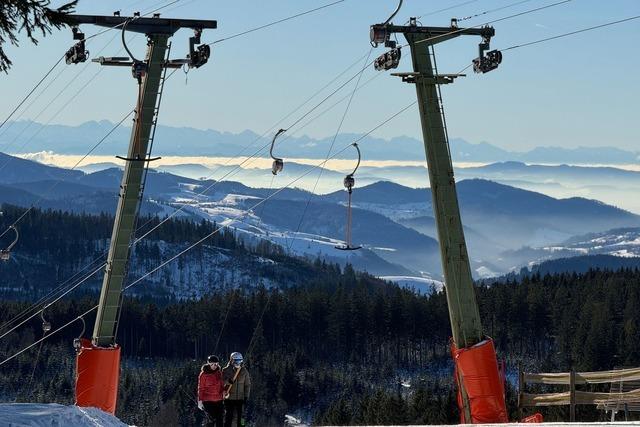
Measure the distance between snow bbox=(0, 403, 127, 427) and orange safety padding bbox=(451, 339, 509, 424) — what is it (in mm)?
9461

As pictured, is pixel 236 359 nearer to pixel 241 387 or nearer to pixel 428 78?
pixel 241 387

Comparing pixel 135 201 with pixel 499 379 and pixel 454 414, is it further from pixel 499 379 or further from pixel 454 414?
pixel 454 414

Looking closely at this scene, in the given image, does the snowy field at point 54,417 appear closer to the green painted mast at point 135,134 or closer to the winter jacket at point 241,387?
the winter jacket at point 241,387

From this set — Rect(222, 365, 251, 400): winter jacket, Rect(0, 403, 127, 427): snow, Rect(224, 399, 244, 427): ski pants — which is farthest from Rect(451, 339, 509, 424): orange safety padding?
Rect(0, 403, 127, 427): snow

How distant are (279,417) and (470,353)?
164 metres

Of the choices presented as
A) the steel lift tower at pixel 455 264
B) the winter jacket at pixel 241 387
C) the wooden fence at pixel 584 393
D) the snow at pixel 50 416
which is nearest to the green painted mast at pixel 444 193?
the steel lift tower at pixel 455 264

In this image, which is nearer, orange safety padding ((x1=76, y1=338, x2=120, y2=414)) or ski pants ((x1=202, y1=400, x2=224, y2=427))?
ski pants ((x1=202, y1=400, x2=224, y2=427))

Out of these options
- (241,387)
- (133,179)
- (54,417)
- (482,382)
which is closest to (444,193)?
(482,382)

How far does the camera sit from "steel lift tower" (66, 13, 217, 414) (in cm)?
3653

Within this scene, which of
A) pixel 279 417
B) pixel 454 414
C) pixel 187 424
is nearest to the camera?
pixel 454 414

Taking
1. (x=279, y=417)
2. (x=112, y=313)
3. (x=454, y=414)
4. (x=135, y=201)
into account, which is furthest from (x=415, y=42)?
(x=279, y=417)

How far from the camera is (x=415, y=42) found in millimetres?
32344

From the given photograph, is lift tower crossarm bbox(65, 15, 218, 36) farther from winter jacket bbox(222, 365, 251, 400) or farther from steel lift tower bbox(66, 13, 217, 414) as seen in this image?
winter jacket bbox(222, 365, 251, 400)

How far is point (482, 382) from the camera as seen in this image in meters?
31.5
